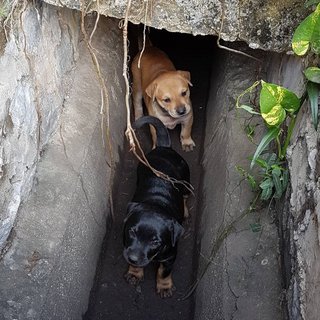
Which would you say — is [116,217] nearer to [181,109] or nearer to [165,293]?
[165,293]

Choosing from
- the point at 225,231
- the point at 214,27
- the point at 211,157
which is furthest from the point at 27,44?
the point at 211,157

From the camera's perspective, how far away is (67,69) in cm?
433

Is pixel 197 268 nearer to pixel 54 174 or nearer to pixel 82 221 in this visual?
pixel 82 221

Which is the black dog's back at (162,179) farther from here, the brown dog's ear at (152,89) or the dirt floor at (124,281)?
the brown dog's ear at (152,89)

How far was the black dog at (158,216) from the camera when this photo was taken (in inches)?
143

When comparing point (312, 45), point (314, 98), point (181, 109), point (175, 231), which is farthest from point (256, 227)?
point (181, 109)

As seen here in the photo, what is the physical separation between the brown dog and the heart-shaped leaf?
6.03 ft

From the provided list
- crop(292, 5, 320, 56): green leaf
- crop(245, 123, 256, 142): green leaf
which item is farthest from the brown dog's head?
crop(292, 5, 320, 56): green leaf

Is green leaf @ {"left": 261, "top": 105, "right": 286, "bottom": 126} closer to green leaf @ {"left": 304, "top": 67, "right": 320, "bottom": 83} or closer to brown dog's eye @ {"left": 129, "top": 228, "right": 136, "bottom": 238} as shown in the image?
green leaf @ {"left": 304, "top": 67, "right": 320, "bottom": 83}

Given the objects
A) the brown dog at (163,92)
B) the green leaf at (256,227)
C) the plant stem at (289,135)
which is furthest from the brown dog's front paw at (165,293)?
the brown dog at (163,92)

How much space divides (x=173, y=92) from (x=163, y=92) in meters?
0.09

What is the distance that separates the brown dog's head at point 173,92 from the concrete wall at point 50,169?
1.95ft

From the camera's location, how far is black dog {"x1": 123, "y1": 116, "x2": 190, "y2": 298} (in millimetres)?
3643

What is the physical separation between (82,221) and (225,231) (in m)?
0.98
